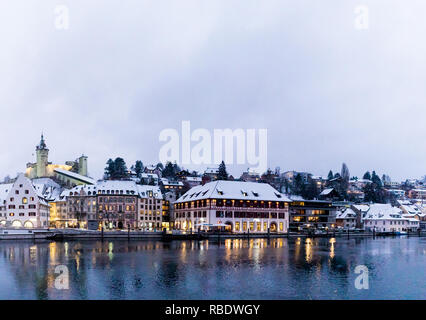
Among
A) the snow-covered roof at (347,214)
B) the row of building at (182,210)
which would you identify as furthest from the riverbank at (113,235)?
the snow-covered roof at (347,214)

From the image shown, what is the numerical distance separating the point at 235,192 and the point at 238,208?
14.6 ft

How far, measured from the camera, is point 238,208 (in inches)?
4331

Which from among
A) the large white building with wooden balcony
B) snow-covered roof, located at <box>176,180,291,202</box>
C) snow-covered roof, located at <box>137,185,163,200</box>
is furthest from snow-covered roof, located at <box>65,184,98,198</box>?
the large white building with wooden balcony

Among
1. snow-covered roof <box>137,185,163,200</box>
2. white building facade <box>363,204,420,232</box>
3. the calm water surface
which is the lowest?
white building facade <box>363,204,420,232</box>

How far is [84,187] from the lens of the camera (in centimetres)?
12744

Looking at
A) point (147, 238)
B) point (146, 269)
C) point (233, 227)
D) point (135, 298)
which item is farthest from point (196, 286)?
point (233, 227)

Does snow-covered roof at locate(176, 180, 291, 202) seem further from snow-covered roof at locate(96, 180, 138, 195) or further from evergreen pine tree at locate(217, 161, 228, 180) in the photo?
evergreen pine tree at locate(217, 161, 228, 180)

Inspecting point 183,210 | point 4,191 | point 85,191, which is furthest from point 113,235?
point 4,191

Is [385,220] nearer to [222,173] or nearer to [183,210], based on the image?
[222,173]

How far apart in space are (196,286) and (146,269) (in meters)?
10.3

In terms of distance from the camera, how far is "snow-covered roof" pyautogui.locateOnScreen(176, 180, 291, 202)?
4326 inches

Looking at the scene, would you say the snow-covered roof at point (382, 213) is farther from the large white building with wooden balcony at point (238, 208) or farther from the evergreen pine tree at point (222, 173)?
the evergreen pine tree at point (222, 173)

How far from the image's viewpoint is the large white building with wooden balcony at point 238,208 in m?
108

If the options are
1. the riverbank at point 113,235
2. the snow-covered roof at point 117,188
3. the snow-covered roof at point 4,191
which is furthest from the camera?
the snow-covered roof at point 117,188
